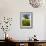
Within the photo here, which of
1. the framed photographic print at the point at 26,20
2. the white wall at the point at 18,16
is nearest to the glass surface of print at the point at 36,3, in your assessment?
the white wall at the point at 18,16

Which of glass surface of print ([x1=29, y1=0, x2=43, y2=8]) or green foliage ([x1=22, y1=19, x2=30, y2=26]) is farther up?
glass surface of print ([x1=29, y1=0, x2=43, y2=8])

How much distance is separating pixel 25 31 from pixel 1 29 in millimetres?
955

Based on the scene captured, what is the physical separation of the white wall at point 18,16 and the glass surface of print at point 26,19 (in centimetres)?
12

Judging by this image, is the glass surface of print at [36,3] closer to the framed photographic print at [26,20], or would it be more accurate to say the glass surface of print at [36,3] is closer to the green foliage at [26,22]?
the framed photographic print at [26,20]

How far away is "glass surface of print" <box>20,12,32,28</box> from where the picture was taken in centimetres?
549

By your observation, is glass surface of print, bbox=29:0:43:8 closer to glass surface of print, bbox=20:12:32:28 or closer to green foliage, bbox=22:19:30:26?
glass surface of print, bbox=20:12:32:28

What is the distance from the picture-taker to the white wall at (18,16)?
17.9ft

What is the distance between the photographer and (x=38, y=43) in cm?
448

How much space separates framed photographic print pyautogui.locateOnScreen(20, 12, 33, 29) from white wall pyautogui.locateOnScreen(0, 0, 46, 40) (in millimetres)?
120

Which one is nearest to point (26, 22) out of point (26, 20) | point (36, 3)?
point (26, 20)

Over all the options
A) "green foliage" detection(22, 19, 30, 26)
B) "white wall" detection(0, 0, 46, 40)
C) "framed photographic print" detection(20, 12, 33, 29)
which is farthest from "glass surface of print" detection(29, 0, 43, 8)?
"green foliage" detection(22, 19, 30, 26)

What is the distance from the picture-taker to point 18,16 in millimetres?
5504

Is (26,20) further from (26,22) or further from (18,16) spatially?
(18,16)

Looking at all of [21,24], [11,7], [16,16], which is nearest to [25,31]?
[21,24]
